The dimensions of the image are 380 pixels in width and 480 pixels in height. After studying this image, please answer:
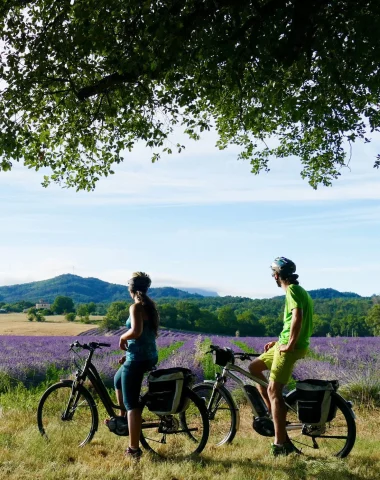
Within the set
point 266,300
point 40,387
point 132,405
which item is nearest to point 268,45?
point 132,405

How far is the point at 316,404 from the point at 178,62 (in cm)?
561

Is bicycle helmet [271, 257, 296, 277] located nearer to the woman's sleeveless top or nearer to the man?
the man

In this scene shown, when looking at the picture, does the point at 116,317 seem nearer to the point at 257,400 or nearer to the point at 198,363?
the point at 198,363

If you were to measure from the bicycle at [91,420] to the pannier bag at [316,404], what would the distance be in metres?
1.15

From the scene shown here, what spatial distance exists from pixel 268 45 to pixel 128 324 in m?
5.05

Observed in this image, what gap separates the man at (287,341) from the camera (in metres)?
6.27

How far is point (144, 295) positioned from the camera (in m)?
6.41

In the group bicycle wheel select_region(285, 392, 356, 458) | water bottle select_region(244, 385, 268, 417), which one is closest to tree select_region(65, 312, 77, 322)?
water bottle select_region(244, 385, 268, 417)

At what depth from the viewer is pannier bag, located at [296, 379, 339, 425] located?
648 centimetres

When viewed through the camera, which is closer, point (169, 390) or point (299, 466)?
point (299, 466)

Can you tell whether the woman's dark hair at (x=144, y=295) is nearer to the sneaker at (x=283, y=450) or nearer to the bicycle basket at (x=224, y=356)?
the bicycle basket at (x=224, y=356)

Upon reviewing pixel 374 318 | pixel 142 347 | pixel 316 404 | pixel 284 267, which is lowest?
pixel 316 404

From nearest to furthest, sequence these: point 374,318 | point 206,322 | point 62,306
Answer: point 206,322 < point 374,318 < point 62,306

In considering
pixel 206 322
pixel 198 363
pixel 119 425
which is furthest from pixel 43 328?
pixel 119 425
